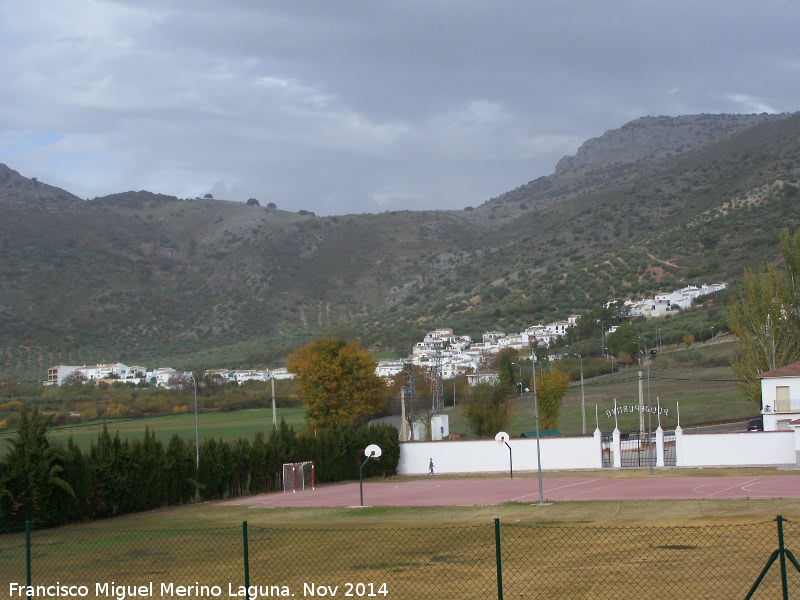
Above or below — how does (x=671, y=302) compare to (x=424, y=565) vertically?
above

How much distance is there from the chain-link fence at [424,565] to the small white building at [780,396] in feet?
104

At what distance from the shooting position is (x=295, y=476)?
4134cm

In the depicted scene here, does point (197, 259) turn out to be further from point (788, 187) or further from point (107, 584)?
point (107, 584)

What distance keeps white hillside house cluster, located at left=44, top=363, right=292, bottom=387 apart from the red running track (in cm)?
5676

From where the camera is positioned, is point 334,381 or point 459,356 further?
point 459,356

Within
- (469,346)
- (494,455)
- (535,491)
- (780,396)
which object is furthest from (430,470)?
(469,346)

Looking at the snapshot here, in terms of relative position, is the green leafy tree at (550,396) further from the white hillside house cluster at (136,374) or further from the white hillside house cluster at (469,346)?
the white hillside house cluster at (136,374)

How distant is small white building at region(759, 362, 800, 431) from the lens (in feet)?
156

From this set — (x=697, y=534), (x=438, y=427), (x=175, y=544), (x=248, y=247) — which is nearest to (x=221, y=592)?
(x=175, y=544)

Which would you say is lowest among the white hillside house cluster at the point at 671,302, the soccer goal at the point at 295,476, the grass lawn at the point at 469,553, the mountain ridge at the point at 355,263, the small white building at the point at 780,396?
the soccer goal at the point at 295,476

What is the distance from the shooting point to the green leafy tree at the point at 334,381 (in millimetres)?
54781

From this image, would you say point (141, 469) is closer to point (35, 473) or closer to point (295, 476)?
point (35, 473)

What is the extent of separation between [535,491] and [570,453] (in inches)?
531

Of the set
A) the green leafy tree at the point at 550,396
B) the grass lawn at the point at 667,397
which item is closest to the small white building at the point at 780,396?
the grass lawn at the point at 667,397
